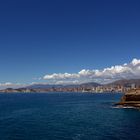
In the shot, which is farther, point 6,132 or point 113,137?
point 6,132

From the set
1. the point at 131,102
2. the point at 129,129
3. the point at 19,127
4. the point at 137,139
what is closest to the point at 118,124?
the point at 129,129

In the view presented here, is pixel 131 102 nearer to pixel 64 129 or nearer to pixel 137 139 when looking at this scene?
pixel 64 129

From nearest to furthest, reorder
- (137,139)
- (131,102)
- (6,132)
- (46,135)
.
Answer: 1. (137,139)
2. (46,135)
3. (6,132)
4. (131,102)

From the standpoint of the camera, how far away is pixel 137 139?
238 feet

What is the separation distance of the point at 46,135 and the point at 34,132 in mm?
6175

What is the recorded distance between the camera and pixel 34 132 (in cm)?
8531

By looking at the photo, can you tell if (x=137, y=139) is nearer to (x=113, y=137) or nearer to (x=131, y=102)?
(x=113, y=137)

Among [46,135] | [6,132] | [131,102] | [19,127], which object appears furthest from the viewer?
[131,102]

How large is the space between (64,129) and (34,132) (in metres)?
9.80

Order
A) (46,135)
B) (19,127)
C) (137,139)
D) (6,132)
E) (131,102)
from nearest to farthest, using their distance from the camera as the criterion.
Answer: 1. (137,139)
2. (46,135)
3. (6,132)
4. (19,127)
5. (131,102)

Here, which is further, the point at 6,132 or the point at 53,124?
the point at 53,124

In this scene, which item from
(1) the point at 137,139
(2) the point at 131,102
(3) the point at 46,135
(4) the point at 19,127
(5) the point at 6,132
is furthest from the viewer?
(2) the point at 131,102

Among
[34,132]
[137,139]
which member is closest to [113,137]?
[137,139]

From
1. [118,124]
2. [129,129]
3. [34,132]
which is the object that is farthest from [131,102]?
[34,132]
